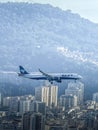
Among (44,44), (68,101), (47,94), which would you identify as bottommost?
(68,101)

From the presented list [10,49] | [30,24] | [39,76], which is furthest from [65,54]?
[30,24]

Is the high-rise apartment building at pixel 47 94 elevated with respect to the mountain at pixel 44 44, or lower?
lower

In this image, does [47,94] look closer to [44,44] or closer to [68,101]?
[68,101]

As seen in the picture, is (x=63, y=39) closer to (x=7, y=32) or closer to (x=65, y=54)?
(x=7, y=32)

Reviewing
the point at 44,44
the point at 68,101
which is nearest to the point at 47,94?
the point at 68,101

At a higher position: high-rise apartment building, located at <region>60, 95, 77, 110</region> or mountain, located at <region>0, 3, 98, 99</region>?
mountain, located at <region>0, 3, 98, 99</region>

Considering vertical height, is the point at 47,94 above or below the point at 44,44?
below

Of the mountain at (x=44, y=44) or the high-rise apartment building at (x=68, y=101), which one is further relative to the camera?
the mountain at (x=44, y=44)

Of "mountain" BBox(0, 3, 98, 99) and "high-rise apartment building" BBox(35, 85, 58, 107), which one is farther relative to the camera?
"mountain" BBox(0, 3, 98, 99)

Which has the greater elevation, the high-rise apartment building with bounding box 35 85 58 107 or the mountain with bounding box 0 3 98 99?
the mountain with bounding box 0 3 98 99

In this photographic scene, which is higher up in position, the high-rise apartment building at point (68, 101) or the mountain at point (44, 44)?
the mountain at point (44, 44)
